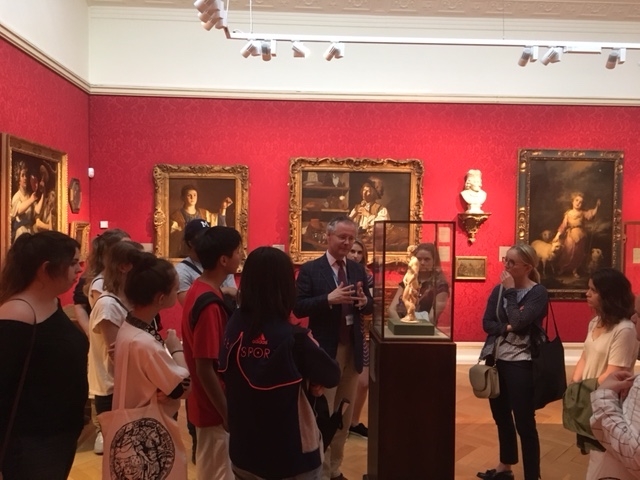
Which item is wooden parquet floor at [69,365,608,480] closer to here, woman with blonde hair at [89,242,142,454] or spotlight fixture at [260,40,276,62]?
woman with blonde hair at [89,242,142,454]

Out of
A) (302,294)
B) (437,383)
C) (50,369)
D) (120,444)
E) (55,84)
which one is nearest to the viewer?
(50,369)

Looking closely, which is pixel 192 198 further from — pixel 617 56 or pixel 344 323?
pixel 617 56

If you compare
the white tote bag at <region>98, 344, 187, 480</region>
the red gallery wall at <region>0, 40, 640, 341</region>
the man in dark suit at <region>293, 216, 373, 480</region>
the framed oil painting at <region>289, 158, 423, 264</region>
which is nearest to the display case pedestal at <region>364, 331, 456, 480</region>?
the man in dark suit at <region>293, 216, 373, 480</region>

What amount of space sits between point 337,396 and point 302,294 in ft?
2.74

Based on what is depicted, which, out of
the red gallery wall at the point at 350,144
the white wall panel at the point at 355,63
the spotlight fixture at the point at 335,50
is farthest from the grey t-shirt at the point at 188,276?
the white wall panel at the point at 355,63

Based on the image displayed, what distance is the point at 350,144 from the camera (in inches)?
299

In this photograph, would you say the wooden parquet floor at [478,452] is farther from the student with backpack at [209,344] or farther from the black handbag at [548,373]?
the student with backpack at [209,344]

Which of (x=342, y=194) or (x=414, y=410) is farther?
(x=342, y=194)

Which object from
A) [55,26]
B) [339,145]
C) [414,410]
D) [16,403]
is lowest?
[414,410]

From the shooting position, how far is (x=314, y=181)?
753 centimetres

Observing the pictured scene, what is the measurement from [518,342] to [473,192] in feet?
13.5

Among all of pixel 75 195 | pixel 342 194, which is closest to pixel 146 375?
pixel 75 195

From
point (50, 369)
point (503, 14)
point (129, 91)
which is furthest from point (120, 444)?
point (503, 14)

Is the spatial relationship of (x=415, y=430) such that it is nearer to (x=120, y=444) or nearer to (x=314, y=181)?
(x=120, y=444)
